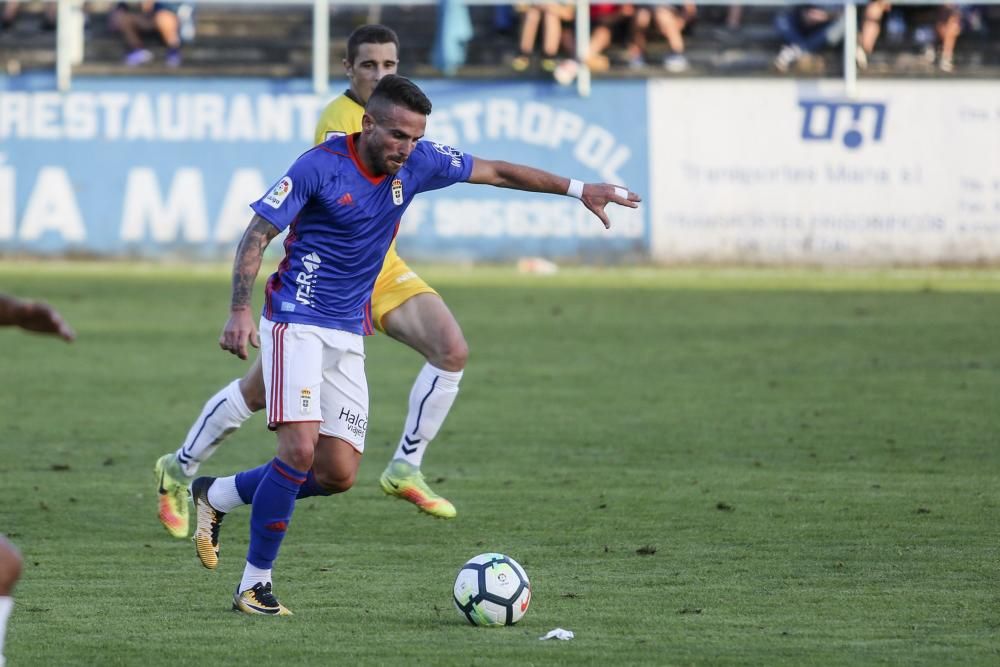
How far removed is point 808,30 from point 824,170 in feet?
11.0

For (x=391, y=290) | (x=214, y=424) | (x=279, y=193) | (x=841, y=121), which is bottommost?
(x=841, y=121)

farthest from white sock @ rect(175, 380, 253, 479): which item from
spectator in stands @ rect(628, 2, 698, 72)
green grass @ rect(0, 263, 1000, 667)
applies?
spectator in stands @ rect(628, 2, 698, 72)

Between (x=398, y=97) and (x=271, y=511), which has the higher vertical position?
(x=398, y=97)

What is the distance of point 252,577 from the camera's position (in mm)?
6531

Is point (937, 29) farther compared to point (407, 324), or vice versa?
point (937, 29)

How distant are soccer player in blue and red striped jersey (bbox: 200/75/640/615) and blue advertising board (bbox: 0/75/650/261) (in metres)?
16.2

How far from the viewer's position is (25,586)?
6.96m

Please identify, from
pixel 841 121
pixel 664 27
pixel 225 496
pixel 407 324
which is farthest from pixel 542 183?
pixel 664 27

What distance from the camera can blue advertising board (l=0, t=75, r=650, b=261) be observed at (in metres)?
23.3

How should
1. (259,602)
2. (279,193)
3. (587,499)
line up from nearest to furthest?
(259,602)
(279,193)
(587,499)

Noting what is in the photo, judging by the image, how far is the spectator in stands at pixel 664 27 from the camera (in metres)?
25.4

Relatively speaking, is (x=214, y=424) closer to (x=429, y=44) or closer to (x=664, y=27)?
(x=664, y=27)

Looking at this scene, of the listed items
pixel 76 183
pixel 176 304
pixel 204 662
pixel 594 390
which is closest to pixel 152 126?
pixel 76 183

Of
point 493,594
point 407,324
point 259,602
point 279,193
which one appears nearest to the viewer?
point 493,594
